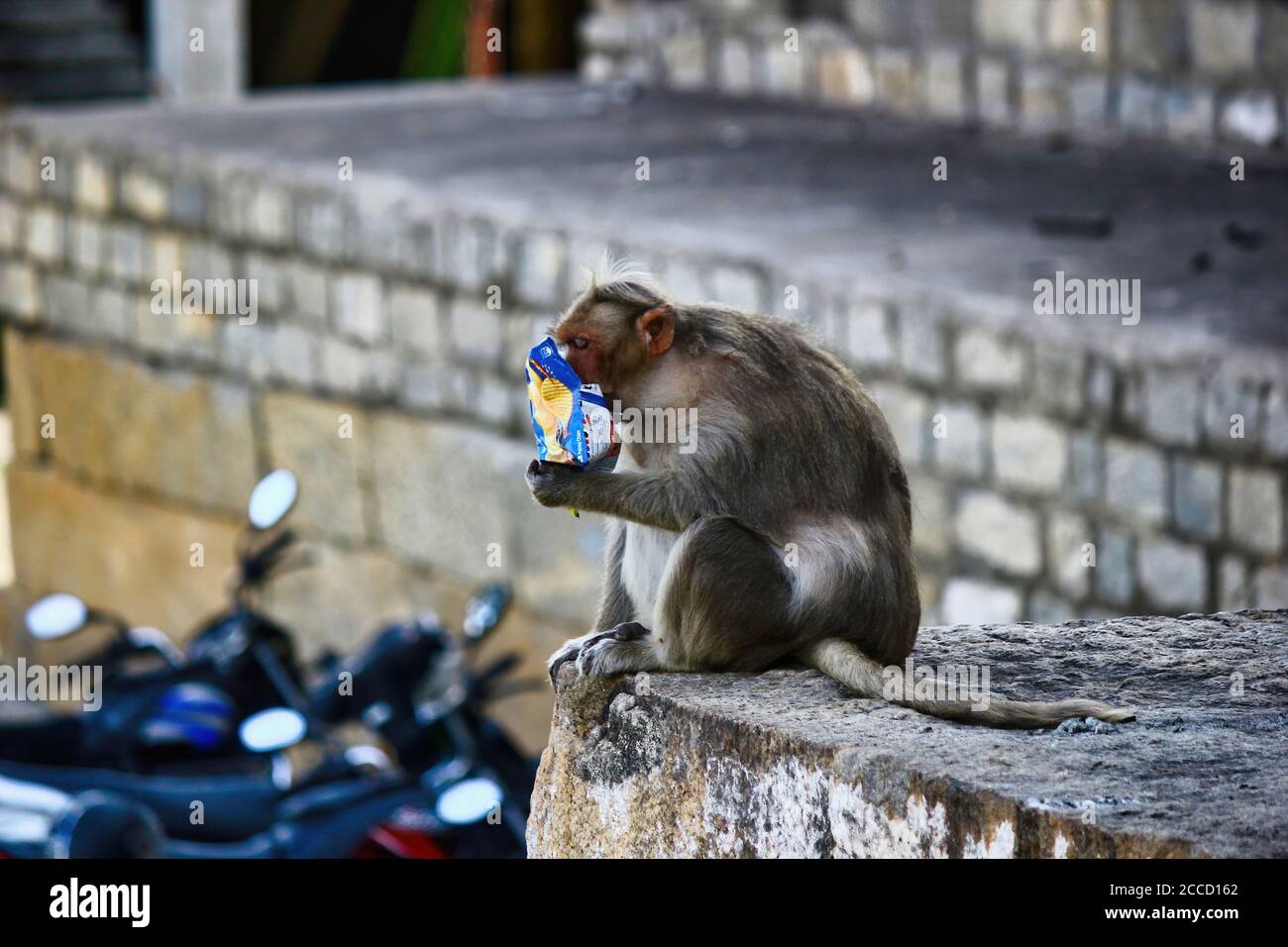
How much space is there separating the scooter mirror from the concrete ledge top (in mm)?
2120

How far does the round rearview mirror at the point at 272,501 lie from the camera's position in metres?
7.52

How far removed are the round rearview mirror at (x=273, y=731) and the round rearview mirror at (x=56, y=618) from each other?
1.01 meters

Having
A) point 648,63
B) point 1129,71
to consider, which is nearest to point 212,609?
point 648,63

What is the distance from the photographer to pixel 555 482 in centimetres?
422

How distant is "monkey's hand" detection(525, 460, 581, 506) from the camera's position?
4.22 m

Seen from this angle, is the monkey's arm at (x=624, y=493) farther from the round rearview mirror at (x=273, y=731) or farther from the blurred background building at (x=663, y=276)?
the blurred background building at (x=663, y=276)

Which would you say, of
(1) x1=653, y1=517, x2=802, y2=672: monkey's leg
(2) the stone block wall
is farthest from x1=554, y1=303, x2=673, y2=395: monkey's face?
(2) the stone block wall

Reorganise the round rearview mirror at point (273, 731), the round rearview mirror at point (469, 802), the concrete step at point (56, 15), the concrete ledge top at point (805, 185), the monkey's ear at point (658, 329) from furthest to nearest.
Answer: the concrete step at point (56, 15) < the concrete ledge top at point (805, 185) < the round rearview mirror at point (273, 731) < the round rearview mirror at point (469, 802) < the monkey's ear at point (658, 329)

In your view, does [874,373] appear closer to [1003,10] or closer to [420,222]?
[420,222]

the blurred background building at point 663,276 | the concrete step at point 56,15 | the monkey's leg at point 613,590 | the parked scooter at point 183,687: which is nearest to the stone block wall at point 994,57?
the blurred background building at point 663,276

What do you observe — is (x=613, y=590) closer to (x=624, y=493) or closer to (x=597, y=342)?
(x=624, y=493)

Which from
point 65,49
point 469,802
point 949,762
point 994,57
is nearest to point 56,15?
point 65,49

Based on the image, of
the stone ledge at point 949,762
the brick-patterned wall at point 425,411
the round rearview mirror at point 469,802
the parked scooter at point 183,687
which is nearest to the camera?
the stone ledge at point 949,762

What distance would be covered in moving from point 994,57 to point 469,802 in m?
7.74
